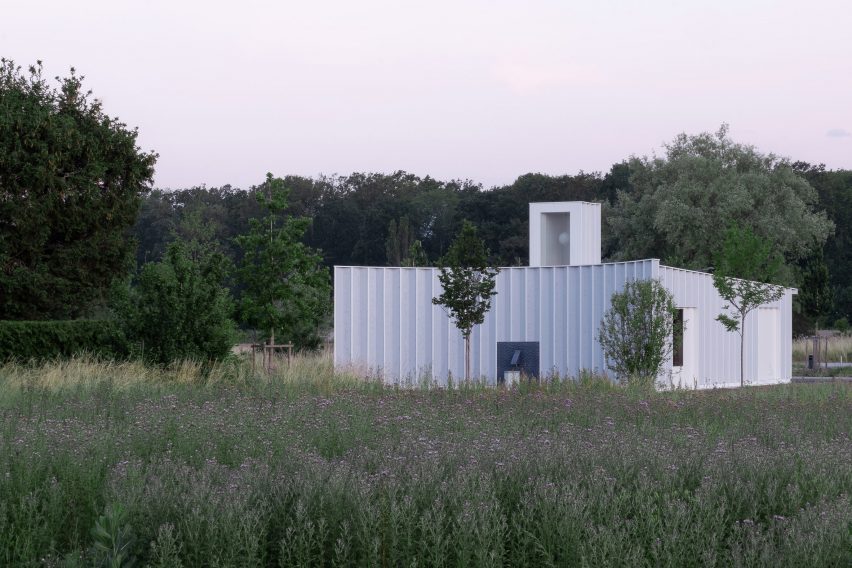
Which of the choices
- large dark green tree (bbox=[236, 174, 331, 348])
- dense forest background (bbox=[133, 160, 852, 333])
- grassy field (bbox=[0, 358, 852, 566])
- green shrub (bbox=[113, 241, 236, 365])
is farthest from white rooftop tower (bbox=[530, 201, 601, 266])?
dense forest background (bbox=[133, 160, 852, 333])

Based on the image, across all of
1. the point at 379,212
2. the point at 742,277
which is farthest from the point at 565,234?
the point at 379,212

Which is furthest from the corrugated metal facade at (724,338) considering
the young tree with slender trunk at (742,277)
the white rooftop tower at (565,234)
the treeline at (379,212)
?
the treeline at (379,212)

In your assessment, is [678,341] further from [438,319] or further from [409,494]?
[409,494]

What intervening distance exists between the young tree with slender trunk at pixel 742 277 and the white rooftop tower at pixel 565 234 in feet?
10.0

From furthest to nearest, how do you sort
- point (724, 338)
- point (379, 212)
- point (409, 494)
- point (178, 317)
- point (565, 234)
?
point (379, 212) → point (724, 338) → point (565, 234) → point (178, 317) → point (409, 494)

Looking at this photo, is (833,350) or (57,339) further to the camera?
(833,350)

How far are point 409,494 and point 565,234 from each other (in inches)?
877

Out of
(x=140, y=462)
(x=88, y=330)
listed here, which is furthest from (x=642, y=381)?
(x=140, y=462)

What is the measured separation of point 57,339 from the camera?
890 inches

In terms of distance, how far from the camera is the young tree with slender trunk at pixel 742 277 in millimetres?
26188

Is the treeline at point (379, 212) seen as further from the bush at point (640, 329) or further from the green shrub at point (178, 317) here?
the green shrub at point (178, 317)

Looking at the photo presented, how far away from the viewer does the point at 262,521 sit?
5.89 m

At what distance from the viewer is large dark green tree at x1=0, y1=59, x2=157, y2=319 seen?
29.3 m

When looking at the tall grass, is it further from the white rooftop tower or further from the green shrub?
the green shrub
